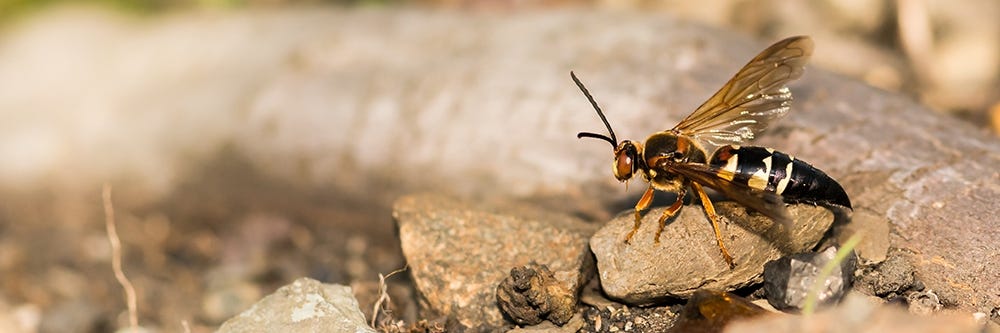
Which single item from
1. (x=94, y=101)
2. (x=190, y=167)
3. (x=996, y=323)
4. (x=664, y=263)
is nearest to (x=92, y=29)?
(x=94, y=101)

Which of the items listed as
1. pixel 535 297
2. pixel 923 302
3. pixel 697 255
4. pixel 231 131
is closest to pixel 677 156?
pixel 697 255

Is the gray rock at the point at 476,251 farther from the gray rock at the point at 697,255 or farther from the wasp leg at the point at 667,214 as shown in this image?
the wasp leg at the point at 667,214

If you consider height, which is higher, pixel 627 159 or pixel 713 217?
pixel 627 159

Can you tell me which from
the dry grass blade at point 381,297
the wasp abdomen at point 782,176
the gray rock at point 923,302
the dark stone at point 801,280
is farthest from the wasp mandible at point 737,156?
the dry grass blade at point 381,297

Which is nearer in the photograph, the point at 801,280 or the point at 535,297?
the point at 801,280

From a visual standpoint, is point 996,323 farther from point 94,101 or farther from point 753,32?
point 94,101

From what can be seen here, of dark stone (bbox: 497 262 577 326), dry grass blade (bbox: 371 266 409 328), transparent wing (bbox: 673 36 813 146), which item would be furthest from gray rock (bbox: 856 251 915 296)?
dry grass blade (bbox: 371 266 409 328)

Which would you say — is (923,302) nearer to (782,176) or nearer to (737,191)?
(782,176)

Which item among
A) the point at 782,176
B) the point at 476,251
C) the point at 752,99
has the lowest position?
the point at 476,251
